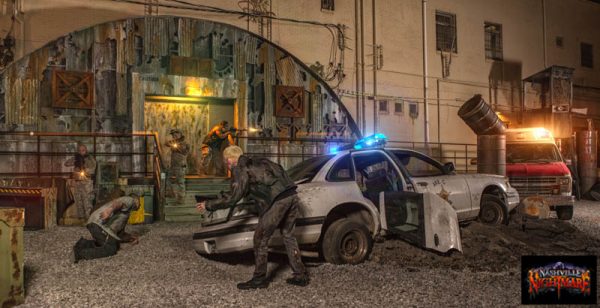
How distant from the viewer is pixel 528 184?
422 inches

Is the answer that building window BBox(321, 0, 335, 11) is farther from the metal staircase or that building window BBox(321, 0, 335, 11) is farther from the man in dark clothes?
the man in dark clothes

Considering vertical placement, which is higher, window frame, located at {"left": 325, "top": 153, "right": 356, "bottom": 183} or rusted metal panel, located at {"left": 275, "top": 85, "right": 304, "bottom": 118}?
rusted metal panel, located at {"left": 275, "top": 85, "right": 304, "bottom": 118}

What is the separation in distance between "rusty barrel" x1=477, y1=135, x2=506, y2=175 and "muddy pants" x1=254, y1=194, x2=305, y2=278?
306 inches

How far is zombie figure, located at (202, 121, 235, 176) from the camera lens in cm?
1255

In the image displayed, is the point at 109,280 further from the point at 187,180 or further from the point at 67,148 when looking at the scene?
the point at 67,148

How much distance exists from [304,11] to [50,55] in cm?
753

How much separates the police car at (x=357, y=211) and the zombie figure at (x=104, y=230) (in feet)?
5.41

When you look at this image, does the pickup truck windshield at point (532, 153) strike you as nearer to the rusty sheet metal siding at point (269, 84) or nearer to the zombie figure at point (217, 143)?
the rusty sheet metal siding at point (269, 84)

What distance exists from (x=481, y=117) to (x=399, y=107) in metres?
5.12

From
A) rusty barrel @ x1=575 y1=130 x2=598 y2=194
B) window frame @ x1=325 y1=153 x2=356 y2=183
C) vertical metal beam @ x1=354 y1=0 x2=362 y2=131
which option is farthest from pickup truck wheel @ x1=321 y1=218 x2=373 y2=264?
rusty barrel @ x1=575 y1=130 x2=598 y2=194

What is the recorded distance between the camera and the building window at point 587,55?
21.6m

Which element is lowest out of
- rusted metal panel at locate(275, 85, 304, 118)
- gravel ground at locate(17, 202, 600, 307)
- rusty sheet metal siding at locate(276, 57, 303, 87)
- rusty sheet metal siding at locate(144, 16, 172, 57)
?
gravel ground at locate(17, 202, 600, 307)

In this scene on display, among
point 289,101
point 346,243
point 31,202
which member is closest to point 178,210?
point 31,202

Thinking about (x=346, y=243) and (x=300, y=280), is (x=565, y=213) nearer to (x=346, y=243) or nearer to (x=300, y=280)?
(x=346, y=243)
